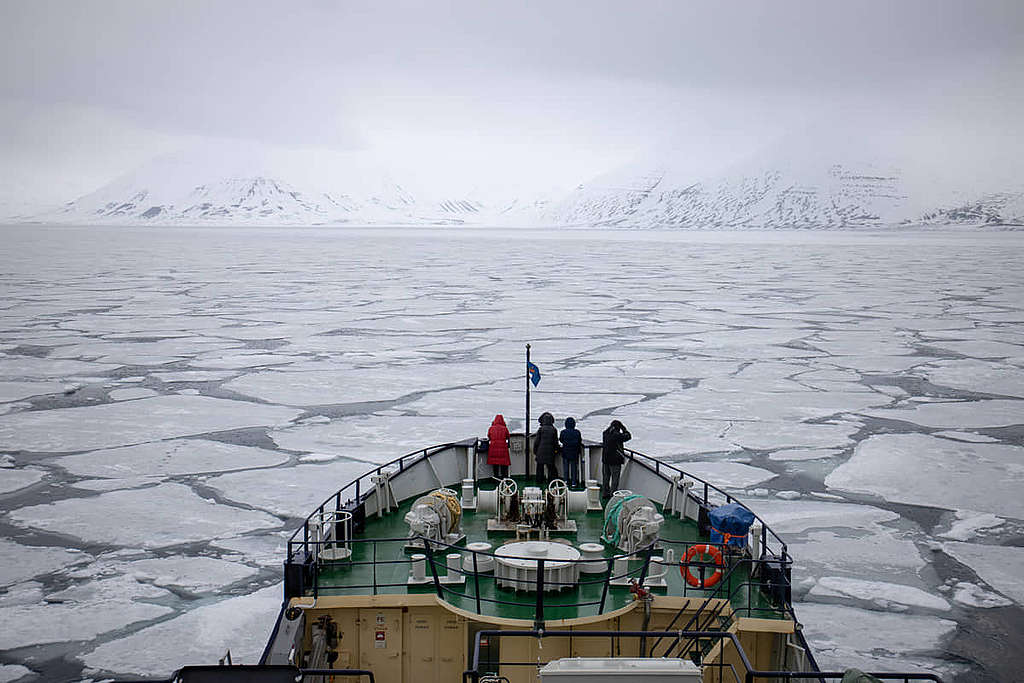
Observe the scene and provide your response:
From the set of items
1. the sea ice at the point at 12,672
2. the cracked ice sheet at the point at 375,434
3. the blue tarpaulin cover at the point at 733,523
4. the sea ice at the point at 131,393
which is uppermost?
the blue tarpaulin cover at the point at 733,523

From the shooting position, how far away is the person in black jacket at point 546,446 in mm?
8344

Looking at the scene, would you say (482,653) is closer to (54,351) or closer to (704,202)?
(54,351)

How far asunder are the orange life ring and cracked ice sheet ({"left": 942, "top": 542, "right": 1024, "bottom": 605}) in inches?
111

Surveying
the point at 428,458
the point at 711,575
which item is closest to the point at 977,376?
the point at 428,458

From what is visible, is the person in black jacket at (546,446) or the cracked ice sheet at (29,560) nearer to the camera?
the cracked ice sheet at (29,560)

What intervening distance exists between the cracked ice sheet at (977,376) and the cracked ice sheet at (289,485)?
10010 millimetres

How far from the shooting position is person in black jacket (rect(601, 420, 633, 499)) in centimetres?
817

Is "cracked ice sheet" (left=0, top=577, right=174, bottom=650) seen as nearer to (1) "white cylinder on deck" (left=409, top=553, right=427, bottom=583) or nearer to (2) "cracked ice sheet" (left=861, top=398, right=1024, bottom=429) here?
(1) "white cylinder on deck" (left=409, top=553, right=427, bottom=583)

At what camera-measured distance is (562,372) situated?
16328 millimetres

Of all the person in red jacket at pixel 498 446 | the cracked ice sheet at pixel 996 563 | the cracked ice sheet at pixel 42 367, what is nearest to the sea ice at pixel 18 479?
the person in red jacket at pixel 498 446

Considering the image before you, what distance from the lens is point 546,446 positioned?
27.5ft

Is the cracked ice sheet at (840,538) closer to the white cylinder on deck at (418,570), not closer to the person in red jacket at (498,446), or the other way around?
the person in red jacket at (498,446)

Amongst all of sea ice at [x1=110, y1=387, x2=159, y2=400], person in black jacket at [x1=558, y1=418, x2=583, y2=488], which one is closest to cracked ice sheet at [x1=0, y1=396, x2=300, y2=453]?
sea ice at [x1=110, y1=387, x2=159, y2=400]

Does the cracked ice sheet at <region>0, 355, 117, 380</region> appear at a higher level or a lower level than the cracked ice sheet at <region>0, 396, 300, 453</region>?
higher
